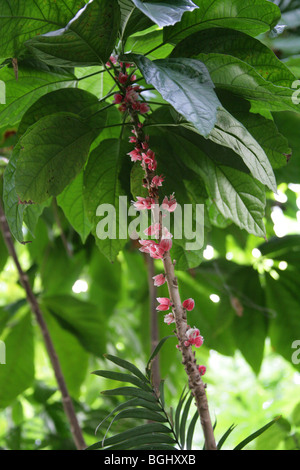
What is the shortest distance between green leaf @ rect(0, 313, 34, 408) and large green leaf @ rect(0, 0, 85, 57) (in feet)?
1.72

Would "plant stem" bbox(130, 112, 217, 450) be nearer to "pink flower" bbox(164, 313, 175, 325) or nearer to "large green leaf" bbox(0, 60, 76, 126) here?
"pink flower" bbox(164, 313, 175, 325)

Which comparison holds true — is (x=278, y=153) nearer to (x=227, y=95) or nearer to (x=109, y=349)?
(x=227, y=95)

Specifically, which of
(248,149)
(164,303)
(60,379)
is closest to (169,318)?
(164,303)

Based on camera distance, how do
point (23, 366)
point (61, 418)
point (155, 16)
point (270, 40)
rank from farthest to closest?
point (61, 418)
point (23, 366)
point (270, 40)
point (155, 16)

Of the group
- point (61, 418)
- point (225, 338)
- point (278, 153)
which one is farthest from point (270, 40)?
point (61, 418)

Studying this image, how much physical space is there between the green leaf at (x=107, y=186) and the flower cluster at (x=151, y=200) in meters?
0.04

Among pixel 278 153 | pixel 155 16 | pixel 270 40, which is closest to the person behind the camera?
pixel 155 16

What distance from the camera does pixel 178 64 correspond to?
306 mm

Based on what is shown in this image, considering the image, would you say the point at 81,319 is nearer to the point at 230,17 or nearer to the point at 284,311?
the point at 284,311

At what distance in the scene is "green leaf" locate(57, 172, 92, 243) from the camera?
44cm

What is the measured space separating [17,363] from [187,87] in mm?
579

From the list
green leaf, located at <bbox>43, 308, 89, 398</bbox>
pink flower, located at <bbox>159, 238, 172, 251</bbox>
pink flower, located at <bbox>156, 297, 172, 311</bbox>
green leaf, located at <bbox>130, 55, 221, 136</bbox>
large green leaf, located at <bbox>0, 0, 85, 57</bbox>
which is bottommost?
green leaf, located at <bbox>43, 308, 89, 398</bbox>

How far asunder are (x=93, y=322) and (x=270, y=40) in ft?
1.55

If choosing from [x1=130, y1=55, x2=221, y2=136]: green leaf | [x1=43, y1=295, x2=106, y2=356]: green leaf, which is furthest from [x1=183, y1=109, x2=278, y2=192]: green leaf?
[x1=43, y1=295, x2=106, y2=356]: green leaf
